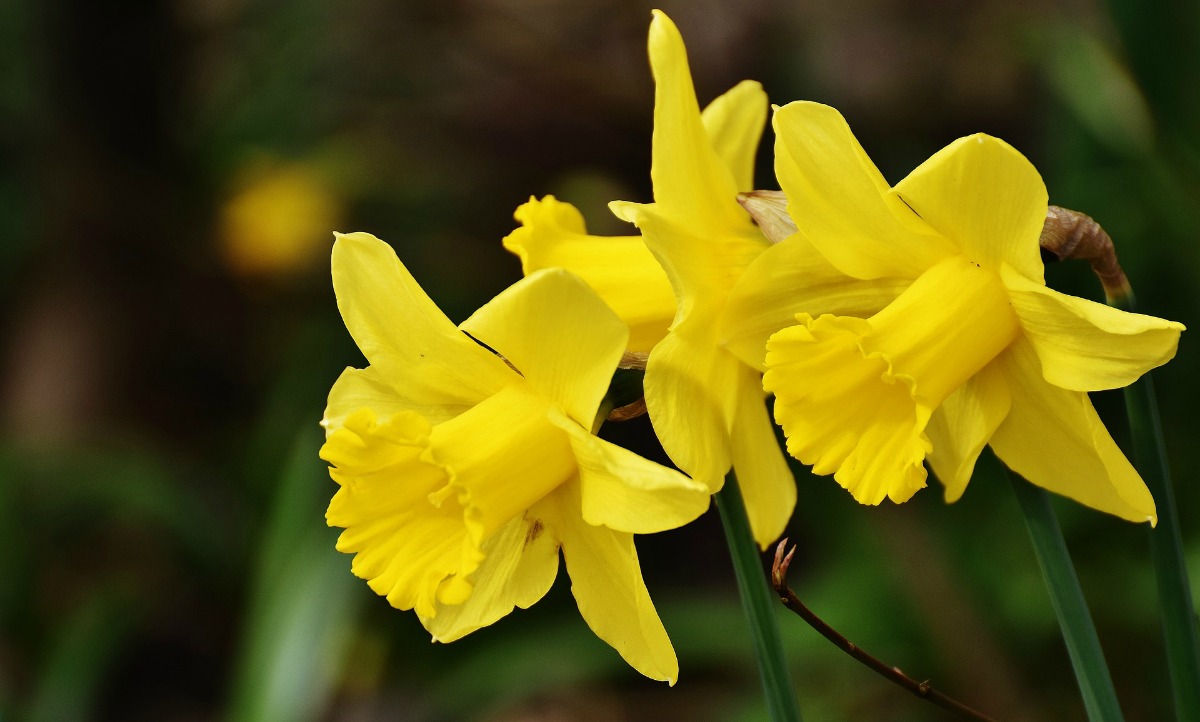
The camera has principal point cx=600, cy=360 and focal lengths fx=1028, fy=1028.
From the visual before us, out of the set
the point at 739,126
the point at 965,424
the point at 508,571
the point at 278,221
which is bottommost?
the point at 278,221

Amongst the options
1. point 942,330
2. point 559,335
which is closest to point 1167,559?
point 942,330

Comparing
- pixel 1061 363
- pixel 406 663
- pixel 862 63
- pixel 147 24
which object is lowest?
pixel 406 663

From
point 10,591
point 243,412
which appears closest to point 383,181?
point 243,412

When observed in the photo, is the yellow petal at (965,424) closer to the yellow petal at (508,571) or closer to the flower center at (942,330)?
the flower center at (942,330)

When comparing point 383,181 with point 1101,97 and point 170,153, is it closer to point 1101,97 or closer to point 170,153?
point 170,153

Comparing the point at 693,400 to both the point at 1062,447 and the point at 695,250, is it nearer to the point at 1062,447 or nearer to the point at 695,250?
the point at 695,250

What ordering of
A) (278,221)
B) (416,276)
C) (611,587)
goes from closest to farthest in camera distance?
(611,587)
(416,276)
(278,221)

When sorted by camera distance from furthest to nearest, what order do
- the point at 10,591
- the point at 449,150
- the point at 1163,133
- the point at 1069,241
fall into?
the point at 449,150, the point at 10,591, the point at 1163,133, the point at 1069,241

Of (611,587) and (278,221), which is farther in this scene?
(278,221)
